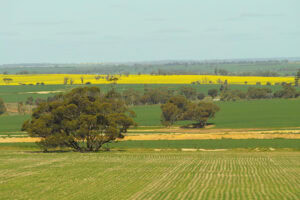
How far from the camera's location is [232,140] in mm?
75750

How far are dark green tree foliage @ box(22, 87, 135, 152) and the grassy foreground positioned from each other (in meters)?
6.17

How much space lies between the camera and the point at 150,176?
4044 cm

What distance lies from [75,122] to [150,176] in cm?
2469

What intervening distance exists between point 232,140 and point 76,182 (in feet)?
139

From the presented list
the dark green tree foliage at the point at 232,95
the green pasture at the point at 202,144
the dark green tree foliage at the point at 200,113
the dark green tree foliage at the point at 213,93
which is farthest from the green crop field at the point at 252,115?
the green pasture at the point at 202,144

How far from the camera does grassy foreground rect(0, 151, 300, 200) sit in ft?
105

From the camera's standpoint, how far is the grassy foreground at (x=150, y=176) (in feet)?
105

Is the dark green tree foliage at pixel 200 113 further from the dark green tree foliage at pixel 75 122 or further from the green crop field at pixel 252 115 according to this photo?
the dark green tree foliage at pixel 75 122

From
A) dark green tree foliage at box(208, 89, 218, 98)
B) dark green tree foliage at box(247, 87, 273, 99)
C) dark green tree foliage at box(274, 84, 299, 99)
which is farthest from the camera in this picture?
dark green tree foliage at box(208, 89, 218, 98)

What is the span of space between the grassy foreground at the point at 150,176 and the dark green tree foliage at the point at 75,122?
617cm

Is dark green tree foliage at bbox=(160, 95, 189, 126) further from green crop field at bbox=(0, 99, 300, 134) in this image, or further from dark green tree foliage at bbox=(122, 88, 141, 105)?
dark green tree foliage at bbox=(122, 88, 141, 105)

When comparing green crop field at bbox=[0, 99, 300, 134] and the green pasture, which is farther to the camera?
green crop field at bbox=[0, 99, 300, 134]

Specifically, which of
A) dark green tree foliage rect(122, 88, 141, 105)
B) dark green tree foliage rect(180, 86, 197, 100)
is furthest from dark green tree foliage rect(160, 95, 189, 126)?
dark green tree foliage rect(180, 86, 197, 100)

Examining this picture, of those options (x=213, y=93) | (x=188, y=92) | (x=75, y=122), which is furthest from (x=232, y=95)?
(x=75, y=122)
